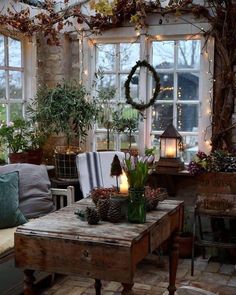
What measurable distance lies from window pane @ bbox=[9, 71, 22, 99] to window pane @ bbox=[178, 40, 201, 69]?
5.41 ft

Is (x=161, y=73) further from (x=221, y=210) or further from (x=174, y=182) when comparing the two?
(x=221, y=210)

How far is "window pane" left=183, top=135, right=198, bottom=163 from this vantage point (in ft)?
15.7

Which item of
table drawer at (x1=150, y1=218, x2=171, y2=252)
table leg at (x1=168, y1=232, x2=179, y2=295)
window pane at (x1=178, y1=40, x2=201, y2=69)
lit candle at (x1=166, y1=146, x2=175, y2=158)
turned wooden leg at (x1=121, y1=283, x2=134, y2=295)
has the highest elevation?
window pane at (x1=178, y1=40, x2=201, y2=69)

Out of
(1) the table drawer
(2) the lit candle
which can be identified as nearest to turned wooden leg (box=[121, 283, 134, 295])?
(1) the table drawer

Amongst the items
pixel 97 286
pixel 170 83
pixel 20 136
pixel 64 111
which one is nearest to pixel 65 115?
pixel 64 111

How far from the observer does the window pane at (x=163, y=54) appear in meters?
4.81

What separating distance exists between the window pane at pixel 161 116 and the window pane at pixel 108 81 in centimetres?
53

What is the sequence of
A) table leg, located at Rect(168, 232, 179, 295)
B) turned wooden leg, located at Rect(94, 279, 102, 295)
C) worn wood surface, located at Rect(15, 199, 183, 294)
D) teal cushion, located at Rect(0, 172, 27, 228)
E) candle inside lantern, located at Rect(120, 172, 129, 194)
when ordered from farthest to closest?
teal cushion, located at Rect(0, 172, 27, 228) < turned wooden leg, located at Rect(94, 279, 102, 295) < table leg, located at Rect(168, 232, 179, 295) < candle inside lantern, located at Rect(120, 172, 129, 194) < worn wood surface, located at Rect(15, 199, 183, 294)

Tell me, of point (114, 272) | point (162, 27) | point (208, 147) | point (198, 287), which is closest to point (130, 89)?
point (162, 27)

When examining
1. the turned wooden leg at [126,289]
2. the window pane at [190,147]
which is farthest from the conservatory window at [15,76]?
the turned wooden leg at [126,289]

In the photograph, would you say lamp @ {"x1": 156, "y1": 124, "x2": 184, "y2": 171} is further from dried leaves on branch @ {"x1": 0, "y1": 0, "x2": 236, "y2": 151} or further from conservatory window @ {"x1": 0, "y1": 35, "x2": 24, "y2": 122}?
conservatory window @ {"x1": 0, "y1": 35, "x2": 24, "y2": 122}

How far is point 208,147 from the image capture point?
464 centimetres

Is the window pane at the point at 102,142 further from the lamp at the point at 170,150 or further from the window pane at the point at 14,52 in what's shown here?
the window pane at the point at 14,52

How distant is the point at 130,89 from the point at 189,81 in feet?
2.03
